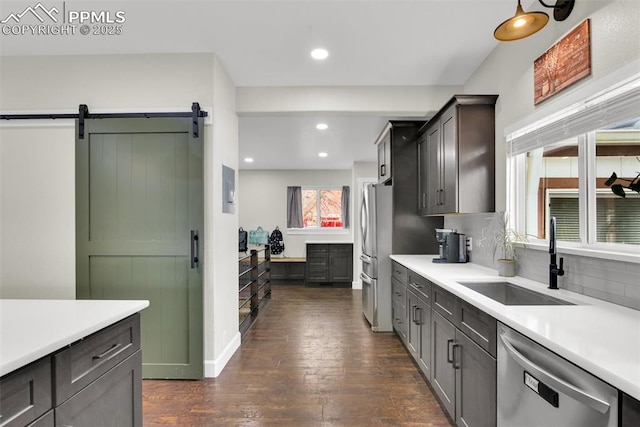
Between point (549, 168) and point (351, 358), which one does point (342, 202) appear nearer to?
point (351, 358)

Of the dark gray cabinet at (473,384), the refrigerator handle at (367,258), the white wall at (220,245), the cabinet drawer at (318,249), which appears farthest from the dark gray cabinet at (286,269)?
the dark gray cabinet at (473,384)

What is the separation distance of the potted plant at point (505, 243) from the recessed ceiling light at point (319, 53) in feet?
6.32

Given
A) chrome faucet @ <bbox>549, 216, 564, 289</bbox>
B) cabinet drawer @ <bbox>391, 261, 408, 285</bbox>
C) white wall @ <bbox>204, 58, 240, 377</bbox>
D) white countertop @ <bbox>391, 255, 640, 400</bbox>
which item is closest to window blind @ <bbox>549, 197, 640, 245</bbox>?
chrome faucet @ <bbox>549, 216, 564, 289</bbox>

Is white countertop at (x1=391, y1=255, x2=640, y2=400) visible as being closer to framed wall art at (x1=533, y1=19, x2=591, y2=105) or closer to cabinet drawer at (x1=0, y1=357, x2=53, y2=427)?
framed wall art at (x1=533, y1=19, x2=591, y2=105)

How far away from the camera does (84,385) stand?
120cm

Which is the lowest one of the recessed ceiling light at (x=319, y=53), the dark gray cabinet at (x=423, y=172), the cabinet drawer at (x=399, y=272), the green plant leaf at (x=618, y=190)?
the cabinet drawer at (x=399, y=272)

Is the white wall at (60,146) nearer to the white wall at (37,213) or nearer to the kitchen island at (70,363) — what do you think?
the white wall at (37,213)

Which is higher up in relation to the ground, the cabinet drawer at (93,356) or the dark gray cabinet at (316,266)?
the cabinet drawer at (93,356)

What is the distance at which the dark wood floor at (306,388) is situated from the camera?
2242mm

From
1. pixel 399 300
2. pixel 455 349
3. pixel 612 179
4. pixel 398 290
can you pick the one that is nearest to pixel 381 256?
pixel 398 290

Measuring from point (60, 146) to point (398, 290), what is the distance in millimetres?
3480

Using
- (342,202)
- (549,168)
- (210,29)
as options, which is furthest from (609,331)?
(342,202)

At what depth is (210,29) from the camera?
245 cm

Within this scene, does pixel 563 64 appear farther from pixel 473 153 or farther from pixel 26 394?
pixel 26 394
